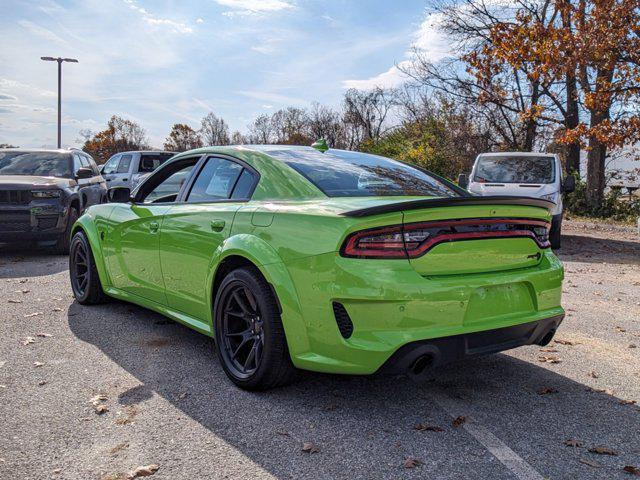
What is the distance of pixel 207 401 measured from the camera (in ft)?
11.3

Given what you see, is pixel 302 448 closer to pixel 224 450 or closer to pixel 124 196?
pixel 224 450

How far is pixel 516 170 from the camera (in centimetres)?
1251

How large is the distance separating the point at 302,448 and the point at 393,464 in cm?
45

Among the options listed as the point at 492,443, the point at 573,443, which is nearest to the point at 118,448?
the point at 492,443

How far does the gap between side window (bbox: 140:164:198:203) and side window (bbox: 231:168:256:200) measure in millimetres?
734

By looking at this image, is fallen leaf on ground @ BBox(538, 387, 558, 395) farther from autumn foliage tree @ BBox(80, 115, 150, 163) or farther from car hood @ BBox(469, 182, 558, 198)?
autumn foliage tree @ BBox(80, 115, 150, 163)

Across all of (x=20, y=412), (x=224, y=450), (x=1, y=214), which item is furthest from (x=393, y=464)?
(x=1, y=214)

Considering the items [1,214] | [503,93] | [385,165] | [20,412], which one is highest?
[503,93]

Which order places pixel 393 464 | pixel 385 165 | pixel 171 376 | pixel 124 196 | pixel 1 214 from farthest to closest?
pixel 1 214 < pixel 124 196 < pixel 385 165 < pixel 171 376 < pixel 393 464

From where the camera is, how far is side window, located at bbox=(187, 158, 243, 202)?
405cm

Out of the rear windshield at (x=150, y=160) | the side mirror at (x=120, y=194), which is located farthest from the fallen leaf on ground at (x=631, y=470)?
the rear windshield at (x=150, y=160)

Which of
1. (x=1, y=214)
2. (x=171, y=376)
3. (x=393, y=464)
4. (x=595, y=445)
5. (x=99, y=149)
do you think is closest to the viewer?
(x=393, y=464)

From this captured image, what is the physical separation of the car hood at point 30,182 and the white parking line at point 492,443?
778cm

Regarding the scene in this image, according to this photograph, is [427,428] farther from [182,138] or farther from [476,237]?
[182,138]
